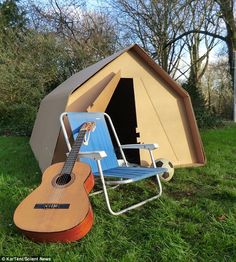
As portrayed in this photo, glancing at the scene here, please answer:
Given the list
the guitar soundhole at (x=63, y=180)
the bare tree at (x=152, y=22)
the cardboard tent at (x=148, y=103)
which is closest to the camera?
the guitar soundhole at (x=63, y=180)

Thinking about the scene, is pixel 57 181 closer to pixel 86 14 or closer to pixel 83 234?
pixel 83 234

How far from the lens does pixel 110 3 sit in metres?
16.2

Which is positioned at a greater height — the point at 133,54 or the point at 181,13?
the point at 181,13

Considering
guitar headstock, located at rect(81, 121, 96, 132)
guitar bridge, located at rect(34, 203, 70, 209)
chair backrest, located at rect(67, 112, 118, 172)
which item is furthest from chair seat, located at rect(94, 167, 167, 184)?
guitar bridge, located at rect(34, 203, 70, 209)

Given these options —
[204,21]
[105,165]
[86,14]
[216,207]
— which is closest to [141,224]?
[216,207]

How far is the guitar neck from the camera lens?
11.3 ft

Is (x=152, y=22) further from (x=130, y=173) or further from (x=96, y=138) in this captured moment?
(x=130, y=173)

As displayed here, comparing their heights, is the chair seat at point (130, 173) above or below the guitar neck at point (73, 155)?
below

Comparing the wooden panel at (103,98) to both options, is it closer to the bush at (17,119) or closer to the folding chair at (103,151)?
the folding chair at (103,151)

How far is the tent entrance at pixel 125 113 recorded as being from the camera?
20.5ft

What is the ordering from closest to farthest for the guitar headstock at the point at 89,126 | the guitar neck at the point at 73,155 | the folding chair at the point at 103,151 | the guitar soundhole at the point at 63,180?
the guitar soundhole at the point at 63,180, the guitar neck at the point at 73,155, the folding chair at the point at 103,151, the guitar headstock at the point at 89,126

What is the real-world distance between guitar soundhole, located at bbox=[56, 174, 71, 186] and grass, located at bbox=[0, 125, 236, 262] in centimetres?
49

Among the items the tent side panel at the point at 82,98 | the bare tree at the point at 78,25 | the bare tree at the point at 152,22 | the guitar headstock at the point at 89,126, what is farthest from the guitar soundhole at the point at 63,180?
the bare tree at the point at 78,25

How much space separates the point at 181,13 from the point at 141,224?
13.2 m
